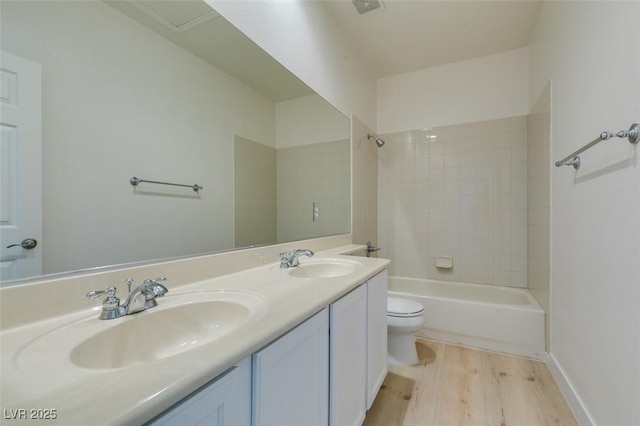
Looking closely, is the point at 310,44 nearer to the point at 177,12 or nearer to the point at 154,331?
the point at 177,12

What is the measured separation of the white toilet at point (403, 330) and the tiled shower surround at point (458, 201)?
99 centimetres

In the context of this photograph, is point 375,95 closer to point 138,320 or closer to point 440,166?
point 440,166

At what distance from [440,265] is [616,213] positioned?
70.1 inches

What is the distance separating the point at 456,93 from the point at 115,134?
9.62 feet

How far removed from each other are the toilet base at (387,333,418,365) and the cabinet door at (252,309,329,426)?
117cm

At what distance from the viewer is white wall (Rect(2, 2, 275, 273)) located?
2.32 feet

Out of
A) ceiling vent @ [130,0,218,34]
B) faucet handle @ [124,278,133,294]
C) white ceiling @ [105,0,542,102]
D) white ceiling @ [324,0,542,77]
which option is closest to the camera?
faucet handle @ [124,278,133,294]

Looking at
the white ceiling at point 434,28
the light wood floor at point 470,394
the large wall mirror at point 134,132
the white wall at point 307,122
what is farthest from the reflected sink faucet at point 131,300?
the white ceiling at point 434,28

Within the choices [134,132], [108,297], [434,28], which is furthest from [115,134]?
[434,28]

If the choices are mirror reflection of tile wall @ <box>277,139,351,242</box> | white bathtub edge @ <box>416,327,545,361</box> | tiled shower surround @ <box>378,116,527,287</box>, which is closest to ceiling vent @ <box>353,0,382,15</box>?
mirror reflection of tile wall @ <box>277,139,351,242</box>

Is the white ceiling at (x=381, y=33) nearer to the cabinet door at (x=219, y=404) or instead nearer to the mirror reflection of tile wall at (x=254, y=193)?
the mirror reflection of tile wall at (x=254, y=193)

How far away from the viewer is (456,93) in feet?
8.86

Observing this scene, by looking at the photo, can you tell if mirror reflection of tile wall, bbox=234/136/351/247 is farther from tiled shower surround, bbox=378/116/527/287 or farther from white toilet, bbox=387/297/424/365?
tiled shower surround, bbox=378/116/527/287

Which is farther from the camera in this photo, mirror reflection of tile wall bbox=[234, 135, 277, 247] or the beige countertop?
mirror reflection of tile wall bbox=[234, 135, 277, 247]
